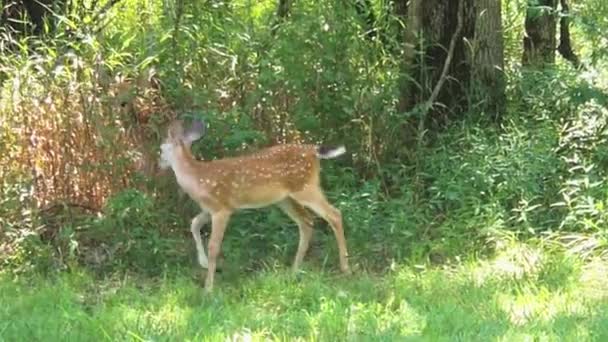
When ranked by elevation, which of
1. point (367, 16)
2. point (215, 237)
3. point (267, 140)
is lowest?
point (215, 237)

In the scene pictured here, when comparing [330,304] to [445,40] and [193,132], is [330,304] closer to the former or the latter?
[193,132]

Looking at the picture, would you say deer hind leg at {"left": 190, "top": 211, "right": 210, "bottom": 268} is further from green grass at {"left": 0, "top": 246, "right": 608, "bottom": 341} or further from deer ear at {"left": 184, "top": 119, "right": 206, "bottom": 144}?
deer ear at {"left": 184, "top": 119, "right": 206, "bottom": 144}

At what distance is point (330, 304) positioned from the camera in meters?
6.11

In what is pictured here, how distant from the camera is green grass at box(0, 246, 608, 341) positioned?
18.3 ft

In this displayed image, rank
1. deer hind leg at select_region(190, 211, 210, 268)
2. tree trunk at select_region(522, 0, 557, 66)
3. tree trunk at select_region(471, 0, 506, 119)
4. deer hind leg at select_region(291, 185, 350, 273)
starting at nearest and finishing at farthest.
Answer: deer hind leg at select_region(190, 211, 210, 268) < deer hind leg at select_region(291, 185, 350, 273) < tree trunk at select_region(471, 0, 506, 119) < tree trunk at select_region(522, 0, 557, 66)

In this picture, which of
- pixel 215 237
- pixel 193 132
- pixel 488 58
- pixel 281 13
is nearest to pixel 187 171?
pixel 193 132

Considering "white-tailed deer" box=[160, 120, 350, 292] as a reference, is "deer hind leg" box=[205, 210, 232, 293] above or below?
below

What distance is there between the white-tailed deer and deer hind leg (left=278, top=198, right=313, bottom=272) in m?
0.01

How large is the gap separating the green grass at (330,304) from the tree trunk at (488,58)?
232cm

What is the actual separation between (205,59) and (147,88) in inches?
21.7

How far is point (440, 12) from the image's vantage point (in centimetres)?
937

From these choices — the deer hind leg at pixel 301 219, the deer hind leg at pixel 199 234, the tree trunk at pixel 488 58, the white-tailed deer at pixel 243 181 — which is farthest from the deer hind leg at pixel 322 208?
the tree trunk at pixel 488 58

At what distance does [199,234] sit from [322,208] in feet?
2.79

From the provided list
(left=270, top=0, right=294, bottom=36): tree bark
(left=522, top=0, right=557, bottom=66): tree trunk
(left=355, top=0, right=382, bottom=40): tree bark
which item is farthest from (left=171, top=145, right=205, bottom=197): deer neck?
(left=522, top=0, right=557, bottom=66): tree trunk
